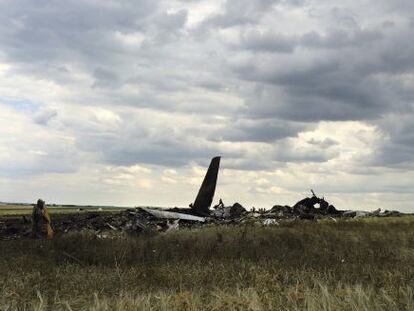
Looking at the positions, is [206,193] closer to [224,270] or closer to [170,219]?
[170,219]

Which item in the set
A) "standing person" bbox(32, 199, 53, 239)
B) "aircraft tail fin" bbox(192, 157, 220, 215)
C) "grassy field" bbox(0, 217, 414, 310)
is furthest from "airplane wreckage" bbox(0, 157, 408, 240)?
"grassy field" bbox(0, 217, 414, 310)

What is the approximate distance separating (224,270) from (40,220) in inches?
541

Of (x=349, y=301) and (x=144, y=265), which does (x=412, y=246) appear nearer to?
(x=144, y=265)

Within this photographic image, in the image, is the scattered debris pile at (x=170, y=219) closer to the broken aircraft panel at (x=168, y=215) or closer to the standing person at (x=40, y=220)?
the broken aircraft panel at (x=168, y=215)

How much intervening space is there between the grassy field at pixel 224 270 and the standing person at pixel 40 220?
2325 mm

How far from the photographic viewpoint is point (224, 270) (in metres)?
13.1

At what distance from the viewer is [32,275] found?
12.9 m

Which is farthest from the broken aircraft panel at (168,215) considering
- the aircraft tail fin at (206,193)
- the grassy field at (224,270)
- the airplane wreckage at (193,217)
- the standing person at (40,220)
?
the standing person at (40,220)

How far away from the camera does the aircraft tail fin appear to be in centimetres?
3388

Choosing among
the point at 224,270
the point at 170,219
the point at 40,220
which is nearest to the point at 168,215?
the point at 170,219

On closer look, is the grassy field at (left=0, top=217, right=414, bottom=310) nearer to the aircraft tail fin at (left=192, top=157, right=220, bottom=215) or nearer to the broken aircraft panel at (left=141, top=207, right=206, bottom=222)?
the broken aircraft panel at (left=141, top=207, right=206, bottom=222)

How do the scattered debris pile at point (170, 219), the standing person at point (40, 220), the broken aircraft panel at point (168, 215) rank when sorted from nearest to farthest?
the standing person at point (40, 220), the scattered debris pile at point (170, 219), the broken aircraft panel at point (168, 215)

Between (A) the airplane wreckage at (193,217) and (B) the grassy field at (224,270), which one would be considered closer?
(B) the grassy field at (224,270)

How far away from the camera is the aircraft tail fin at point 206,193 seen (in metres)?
33.9
